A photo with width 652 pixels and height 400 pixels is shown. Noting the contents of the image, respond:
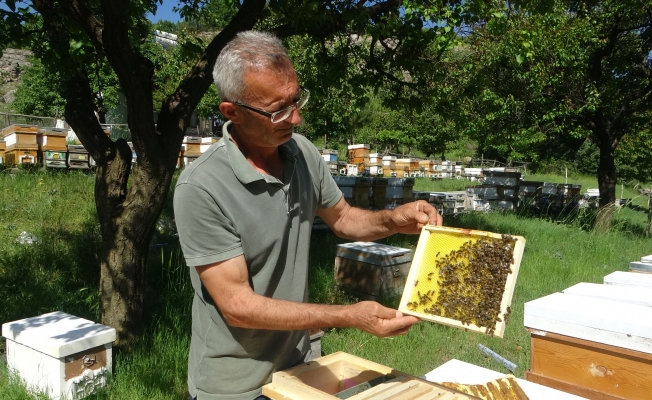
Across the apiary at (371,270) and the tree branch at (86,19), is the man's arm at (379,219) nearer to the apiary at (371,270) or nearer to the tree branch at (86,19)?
the tree branch at (86,19)

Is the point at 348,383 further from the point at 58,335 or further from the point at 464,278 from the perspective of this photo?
the point at 58,335

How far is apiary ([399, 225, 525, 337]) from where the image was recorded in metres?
1.94

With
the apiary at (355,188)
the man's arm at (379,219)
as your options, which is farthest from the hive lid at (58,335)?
the apiary at (355,188)

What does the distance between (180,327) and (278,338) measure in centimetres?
257

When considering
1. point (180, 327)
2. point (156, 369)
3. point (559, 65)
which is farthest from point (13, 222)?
point (559, 65)

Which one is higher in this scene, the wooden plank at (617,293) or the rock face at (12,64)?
the rock face at (12,64)

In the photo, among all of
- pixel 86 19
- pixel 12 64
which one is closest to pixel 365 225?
pixel 86 19

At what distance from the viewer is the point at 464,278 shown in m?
2.11

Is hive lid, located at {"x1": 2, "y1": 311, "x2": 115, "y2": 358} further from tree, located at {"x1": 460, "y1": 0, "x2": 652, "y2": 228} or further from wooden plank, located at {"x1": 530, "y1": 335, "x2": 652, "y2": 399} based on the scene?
tree, located at {"x1": 460, "y1": 0, "x2": 652, "y2": 228}

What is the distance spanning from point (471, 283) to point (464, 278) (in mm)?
40

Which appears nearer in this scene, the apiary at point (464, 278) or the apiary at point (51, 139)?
the apiary at point (464, 278)

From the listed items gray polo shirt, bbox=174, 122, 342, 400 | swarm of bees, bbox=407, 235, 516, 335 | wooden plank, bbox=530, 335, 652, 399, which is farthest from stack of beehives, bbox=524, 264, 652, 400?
gray polo shirt, bbox=174, 122, 342, 400

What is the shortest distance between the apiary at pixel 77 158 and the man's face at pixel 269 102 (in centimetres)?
912

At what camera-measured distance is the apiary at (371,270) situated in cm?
542
